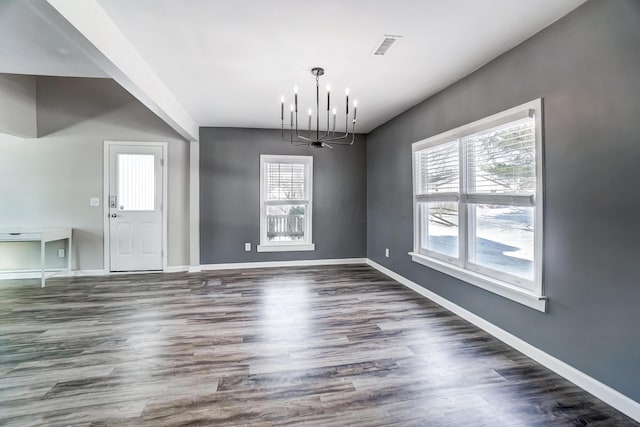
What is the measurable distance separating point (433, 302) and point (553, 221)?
1.73 metres

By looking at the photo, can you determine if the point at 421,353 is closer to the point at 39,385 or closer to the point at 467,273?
the point at 467,273

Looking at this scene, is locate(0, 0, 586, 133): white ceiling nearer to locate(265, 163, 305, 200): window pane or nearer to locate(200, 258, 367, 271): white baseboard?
locate(265, 163, 305, 200): window pane

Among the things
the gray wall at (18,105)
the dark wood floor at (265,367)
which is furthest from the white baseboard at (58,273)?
the gray wall at (18,105)

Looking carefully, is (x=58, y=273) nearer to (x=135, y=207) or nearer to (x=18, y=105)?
(x=135, y=207)

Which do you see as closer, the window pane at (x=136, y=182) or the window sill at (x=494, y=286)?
the window sill at (x=494, y=286)

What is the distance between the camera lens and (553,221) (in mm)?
2078

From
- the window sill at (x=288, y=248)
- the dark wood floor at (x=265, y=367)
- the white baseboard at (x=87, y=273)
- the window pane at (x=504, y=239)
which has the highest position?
the window pane at (x=504, y=239)

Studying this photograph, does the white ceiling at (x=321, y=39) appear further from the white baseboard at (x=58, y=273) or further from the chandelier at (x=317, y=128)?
the white baseboard at (x=58, y=273)

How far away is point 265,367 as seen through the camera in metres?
2.12

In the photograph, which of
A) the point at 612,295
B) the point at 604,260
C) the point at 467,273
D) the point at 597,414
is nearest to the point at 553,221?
the point at 604,260

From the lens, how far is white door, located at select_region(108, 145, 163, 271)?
15.4 ft

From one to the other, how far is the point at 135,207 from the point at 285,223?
2.46m

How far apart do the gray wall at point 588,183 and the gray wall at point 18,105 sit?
597 centimetres

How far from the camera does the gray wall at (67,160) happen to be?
4.42 metres
